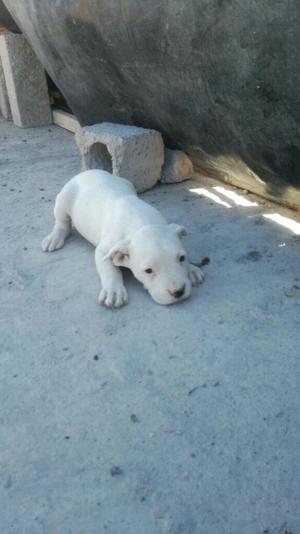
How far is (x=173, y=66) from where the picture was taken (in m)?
3.59

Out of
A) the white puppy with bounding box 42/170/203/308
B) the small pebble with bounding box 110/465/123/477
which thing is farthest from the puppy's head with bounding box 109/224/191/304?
the small pebble with bounding box 110/465/123/477

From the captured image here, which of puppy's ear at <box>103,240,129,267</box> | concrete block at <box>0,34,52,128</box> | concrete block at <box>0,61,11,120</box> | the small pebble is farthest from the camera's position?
concrete block at <box>0,61,11,120</box>

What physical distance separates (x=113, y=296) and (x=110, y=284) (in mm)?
85

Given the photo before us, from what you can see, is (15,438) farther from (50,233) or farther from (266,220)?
(266,220)

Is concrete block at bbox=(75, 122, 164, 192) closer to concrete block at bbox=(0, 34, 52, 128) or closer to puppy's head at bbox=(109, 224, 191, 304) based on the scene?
puppy's head at bbox=(109, 224, 191, 304)

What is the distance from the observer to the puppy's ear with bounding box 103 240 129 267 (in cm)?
273

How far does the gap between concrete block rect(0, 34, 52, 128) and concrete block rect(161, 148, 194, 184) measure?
3.29 meters

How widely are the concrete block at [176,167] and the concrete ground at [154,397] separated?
1117 mm

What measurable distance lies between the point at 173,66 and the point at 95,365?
215 centimetres

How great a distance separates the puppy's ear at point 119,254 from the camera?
2.73 m

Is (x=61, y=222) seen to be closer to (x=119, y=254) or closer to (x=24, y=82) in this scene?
(x=119, y=254)

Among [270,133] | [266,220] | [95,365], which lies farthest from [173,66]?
[95,365]

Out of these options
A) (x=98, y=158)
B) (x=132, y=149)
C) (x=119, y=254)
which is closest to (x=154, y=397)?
(x=119, y=254)

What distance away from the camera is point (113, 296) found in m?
2.76
